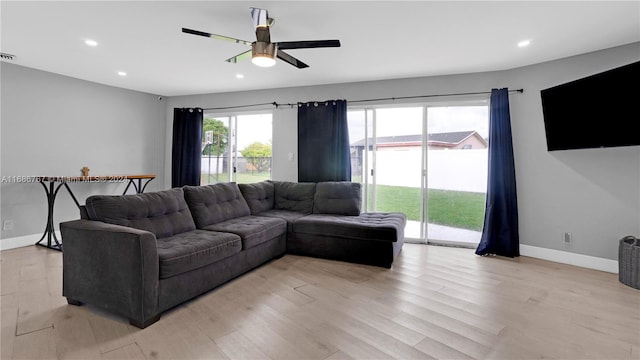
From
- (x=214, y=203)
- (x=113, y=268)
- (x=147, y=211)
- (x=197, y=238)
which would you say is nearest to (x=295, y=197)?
(x=214, y=203)

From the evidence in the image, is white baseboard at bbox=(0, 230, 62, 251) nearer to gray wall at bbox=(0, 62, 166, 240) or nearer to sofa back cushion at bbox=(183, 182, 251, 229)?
gray wall at bbox=(0, 62, 166, 240)

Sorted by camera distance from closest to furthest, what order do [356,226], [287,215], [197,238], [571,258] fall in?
[197,238] → [356,226] → [571,258] → [287,215]

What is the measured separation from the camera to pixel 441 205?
4.39 metres

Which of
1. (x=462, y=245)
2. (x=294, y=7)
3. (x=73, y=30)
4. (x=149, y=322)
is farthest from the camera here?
(x=462, y=245)

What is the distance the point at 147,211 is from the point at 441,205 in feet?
12.3

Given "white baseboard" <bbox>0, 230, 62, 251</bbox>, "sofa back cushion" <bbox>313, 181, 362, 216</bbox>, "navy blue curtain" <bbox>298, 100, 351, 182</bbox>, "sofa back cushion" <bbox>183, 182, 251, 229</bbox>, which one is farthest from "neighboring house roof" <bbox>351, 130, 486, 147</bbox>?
"white baseboard" <bbox>0, 230, 62, 251</bbox>

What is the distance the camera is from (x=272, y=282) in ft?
9.50

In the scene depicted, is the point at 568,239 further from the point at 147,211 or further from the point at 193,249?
the point at 147,211

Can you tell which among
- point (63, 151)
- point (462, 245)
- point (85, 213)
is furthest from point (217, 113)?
point (462, 245)

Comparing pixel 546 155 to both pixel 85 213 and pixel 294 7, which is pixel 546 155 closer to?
pixel 294 7

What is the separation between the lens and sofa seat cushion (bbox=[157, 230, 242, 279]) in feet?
7.26

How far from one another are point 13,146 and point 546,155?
6852 mm

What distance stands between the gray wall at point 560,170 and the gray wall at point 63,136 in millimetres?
3944

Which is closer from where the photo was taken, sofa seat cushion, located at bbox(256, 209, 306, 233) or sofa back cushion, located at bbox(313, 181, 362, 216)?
sofa seat cushion, located at bbox(256, 209, 306, 233)
